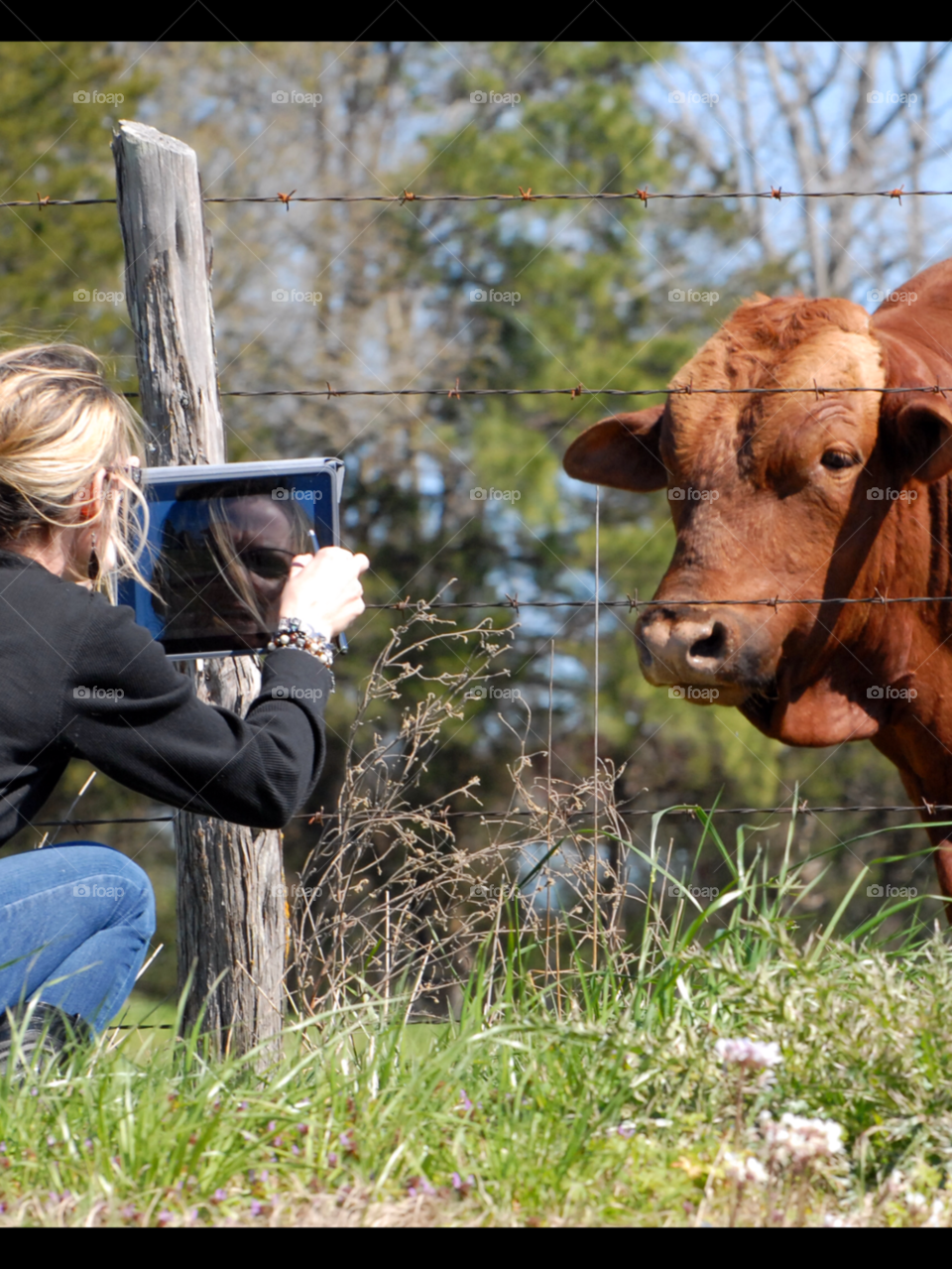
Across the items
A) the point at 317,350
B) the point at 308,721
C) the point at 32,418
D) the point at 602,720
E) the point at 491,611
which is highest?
the point at 317,350

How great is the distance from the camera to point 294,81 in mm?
13008

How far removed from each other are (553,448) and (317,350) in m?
2.89

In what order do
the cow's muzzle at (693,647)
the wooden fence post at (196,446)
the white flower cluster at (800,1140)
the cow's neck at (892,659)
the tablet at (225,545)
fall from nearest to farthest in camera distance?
1. the white flower cluster at (800,1140)
2. the tablet at (225,545)
3. the wooden fence post at (196,446)
4. the cow's muzzle at (693,647)
5. the cow's neck at (892,659)

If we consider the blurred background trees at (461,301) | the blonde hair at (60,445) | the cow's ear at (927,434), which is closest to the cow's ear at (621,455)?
the cow's ear at (927,434)

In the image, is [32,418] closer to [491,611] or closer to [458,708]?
[458,708]

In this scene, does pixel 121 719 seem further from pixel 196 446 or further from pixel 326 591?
pixel 196 446

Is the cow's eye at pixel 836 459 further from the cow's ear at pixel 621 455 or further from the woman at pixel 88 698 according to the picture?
the woman at pixel 88 698

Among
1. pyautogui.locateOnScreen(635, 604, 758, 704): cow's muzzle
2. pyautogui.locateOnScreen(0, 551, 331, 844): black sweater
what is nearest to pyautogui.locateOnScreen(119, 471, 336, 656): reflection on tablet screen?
pyautogui.locateOnScreen(0, 551, 331, 844): black sweater

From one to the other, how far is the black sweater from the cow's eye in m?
1.60

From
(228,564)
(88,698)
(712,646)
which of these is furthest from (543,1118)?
(712,646)

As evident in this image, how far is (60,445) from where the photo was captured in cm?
212

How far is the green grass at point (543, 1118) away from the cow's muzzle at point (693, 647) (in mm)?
860

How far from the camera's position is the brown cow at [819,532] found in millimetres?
3078
